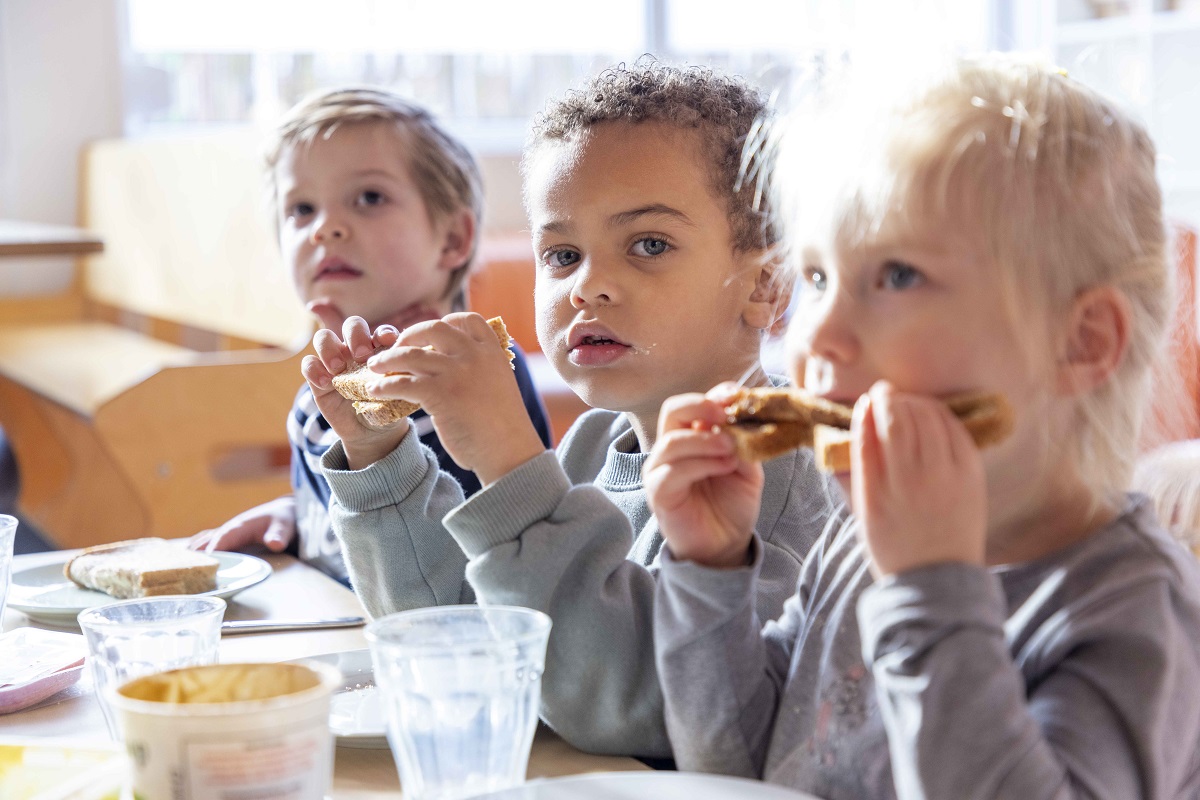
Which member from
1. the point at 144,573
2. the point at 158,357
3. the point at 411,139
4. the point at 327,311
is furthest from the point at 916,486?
the point at 158,357

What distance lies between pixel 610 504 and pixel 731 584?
132 mm

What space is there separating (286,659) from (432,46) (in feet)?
14.2

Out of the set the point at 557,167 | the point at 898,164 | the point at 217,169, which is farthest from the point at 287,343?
the point at 898,164

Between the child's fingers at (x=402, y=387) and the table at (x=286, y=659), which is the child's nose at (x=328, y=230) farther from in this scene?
the child's fingers at (x=402, y=387)

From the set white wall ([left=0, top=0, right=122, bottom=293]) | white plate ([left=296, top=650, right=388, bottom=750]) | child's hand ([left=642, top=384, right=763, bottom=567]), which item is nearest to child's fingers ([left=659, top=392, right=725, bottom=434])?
child's hand ([left=642, top=384, right=763, bottom=567])

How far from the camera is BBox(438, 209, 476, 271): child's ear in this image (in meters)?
1.95

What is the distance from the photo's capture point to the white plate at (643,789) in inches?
24.8

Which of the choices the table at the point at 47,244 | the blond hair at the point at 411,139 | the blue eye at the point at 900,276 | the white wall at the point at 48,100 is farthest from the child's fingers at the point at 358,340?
the white wall at the point at 48,100

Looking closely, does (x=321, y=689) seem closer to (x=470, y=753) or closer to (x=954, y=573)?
(x=470, y=753)

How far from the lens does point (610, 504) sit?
891 millimetres

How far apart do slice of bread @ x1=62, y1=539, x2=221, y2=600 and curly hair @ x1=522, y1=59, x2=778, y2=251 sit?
0.49m

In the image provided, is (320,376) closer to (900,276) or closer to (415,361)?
(415,361)

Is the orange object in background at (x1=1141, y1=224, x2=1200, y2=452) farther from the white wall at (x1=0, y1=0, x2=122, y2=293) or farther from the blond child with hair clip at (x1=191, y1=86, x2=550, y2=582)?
the white wall at (x1=0, y1=0, x2=122, y2=293)

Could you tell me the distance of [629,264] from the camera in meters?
1.13
